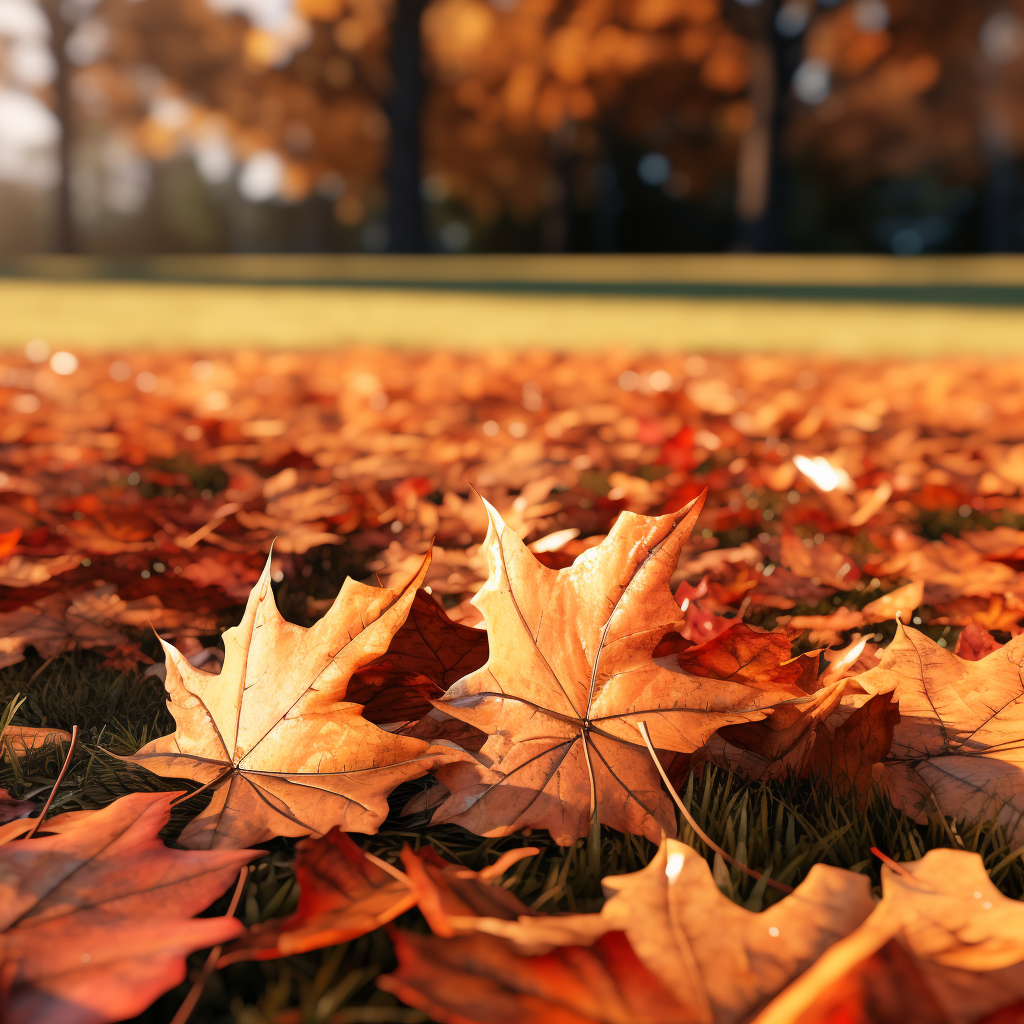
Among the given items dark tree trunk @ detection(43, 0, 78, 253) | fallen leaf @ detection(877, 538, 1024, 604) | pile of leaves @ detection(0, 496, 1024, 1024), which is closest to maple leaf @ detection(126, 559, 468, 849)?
pile of leaves @ detection(0, 496, 1024, 1024)

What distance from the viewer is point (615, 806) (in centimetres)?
88

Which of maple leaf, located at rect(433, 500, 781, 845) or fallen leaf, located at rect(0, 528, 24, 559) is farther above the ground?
maple leaf, located at rect(433, 500, 781, 845)

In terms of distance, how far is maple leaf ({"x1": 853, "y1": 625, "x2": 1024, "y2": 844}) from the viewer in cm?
93

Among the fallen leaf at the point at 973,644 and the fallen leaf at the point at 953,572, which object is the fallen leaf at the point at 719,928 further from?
the fallen leaf at the point at 953,572

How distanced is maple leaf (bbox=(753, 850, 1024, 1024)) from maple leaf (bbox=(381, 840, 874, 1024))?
23mm

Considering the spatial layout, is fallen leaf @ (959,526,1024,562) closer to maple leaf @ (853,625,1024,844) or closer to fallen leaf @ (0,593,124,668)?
maple leaf @ (853,625,1024,844)

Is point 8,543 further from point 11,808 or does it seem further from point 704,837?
point 704,837

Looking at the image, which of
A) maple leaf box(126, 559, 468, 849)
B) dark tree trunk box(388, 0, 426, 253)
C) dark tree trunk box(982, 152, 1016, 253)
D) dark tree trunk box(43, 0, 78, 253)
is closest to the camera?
maple leaf box(126, 559, 468, 849)

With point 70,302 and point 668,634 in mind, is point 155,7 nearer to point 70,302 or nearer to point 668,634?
point 70,302

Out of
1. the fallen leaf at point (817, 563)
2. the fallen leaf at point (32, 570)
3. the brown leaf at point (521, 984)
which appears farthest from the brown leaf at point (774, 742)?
the fallen leaf at point (32, 570)

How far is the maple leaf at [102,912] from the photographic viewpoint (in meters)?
0.62

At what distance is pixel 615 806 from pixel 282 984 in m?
0.36

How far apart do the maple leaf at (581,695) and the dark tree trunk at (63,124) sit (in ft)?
72.7

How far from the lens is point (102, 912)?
697mm
